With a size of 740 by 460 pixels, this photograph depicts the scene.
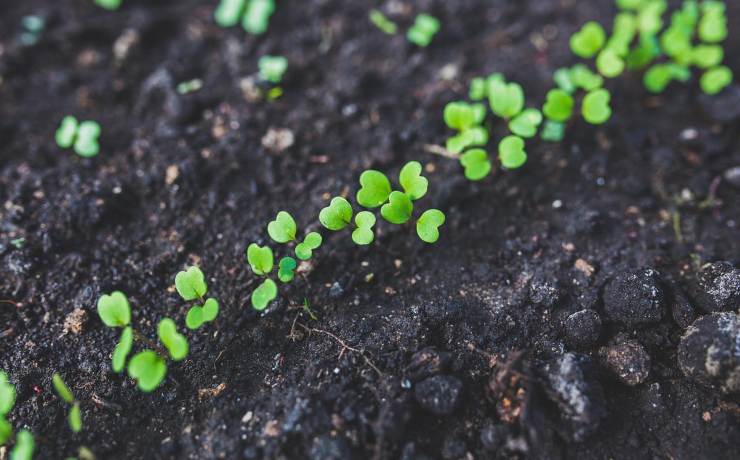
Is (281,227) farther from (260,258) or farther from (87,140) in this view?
(87,140)

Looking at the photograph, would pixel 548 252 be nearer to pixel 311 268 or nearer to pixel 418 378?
pixel 418 378

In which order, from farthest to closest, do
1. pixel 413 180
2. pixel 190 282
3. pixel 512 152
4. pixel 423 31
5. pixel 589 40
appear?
pixel 423 31 → pixel 589 40 → pixel 512 152 → pixel 413 180 → pixel 190 282

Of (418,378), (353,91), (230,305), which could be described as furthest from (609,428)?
(353,91)

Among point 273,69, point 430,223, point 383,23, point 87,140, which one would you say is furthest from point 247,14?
point 430,223

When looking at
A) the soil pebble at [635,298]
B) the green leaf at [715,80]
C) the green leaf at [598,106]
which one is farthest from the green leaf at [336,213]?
the green leaf at [715,80]

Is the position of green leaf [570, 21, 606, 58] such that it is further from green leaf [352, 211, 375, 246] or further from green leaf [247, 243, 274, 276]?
green leaf [247, 243, 274, 276]

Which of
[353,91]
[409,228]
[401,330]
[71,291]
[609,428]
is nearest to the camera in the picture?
[609,428]

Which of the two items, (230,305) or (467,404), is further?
(230,305)
